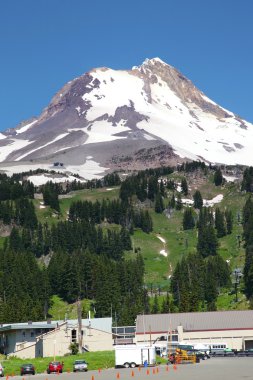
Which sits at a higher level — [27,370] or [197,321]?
[197,321]

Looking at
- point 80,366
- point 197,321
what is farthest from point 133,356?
point 197,321

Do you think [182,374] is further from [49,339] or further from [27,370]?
[49,339]

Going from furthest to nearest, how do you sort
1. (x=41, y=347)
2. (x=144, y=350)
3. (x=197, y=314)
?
(x=197, y=314)
(x=41, y=347)
(x=144, y=350)

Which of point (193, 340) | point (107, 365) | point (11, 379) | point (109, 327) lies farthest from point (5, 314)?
point (11, 379)

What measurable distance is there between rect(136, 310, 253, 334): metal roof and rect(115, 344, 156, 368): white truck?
174 feet

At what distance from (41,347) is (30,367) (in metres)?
35.6

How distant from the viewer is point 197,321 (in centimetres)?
15500

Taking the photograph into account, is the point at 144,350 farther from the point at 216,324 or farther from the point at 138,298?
the point at 138,298

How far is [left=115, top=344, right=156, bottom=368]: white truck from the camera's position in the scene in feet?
314

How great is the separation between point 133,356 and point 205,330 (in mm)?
58300

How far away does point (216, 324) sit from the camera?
153375 millimetres

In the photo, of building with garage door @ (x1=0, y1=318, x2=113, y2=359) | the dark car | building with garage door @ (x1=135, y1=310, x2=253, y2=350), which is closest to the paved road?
the dark car

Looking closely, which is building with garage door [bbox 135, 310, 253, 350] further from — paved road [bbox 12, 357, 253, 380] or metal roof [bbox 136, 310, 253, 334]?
paved road [bbox 12, 357, 253, 380]

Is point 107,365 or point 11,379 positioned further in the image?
point 107,365
